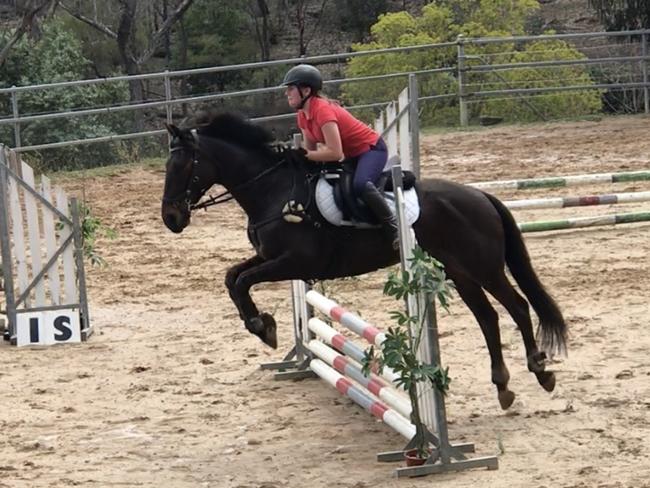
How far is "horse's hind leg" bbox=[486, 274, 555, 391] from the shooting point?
6672 millimetres

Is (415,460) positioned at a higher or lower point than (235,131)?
lower

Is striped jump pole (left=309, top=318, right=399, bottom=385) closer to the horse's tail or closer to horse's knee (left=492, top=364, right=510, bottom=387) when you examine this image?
horse's knee (left=492, top=364, right=510, bottom=387)

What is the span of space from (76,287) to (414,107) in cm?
282

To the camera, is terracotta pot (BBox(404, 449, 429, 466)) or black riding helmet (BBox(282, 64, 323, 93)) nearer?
terracotta pot (BBox(404, 449, 429, 466))

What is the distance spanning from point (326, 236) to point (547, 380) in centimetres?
139

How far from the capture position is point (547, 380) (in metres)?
6.65

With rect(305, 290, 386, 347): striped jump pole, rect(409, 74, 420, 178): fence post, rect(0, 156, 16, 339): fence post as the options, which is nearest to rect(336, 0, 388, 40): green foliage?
rect(409, 74, 420, 178): fence post

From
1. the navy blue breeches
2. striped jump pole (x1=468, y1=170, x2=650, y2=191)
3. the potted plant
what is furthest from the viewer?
striped jump pole (x1=468, y1=170, x2=650, y2=191)

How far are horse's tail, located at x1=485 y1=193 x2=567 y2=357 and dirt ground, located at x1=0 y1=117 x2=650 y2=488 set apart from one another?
30 cm

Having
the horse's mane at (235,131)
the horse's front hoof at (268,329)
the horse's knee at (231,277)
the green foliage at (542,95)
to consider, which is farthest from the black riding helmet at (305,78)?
the green foliage at (542,95)

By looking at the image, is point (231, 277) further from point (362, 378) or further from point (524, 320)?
point (524, 320)

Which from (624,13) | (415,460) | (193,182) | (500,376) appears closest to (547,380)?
(500,376)

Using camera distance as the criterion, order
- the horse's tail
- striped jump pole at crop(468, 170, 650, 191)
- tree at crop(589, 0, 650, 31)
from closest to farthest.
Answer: the horse's tail
striped jump pole at crop(468, 170, 650, 191)
tree at crop(589, 0, 650, 31)

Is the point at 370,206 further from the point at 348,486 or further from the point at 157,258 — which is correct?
the point at 157,258
